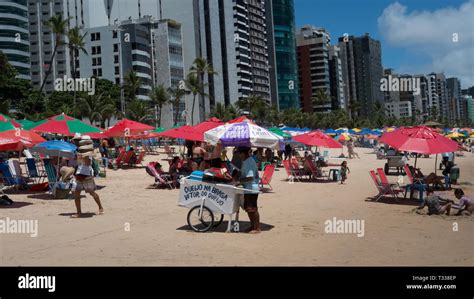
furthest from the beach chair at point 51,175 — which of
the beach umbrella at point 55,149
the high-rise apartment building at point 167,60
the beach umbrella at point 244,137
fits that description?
the high-rise apartment building at point 167,60

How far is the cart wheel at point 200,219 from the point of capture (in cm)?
927

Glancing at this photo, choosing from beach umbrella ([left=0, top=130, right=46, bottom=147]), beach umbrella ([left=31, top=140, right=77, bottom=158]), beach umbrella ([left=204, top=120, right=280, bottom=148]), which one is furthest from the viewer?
beach umbrella ([left=31, top=140, right=77, bottom=158])

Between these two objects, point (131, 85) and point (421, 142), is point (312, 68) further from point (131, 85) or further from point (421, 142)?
point (421, 142)

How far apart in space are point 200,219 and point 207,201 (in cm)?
40

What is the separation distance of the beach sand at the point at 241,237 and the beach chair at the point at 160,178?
2.04 meters

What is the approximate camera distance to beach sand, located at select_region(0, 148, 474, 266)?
7016mm

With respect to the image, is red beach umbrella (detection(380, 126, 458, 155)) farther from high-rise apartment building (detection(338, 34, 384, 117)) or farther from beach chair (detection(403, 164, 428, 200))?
high-rise apartment building (detection(338, 34, 384, 117))

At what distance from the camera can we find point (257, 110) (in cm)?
9706

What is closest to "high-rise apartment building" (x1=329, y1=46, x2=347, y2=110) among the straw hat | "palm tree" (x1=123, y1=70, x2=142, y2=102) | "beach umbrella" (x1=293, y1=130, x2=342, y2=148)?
"palm tree" (x1=123, y1=70, x2=142, y2=102)

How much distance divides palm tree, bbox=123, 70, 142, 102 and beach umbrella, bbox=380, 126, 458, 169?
238 feet

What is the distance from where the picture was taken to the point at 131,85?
82188 mm

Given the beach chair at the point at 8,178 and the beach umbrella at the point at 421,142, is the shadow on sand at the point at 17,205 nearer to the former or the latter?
the beach chair at the point at 8,178
